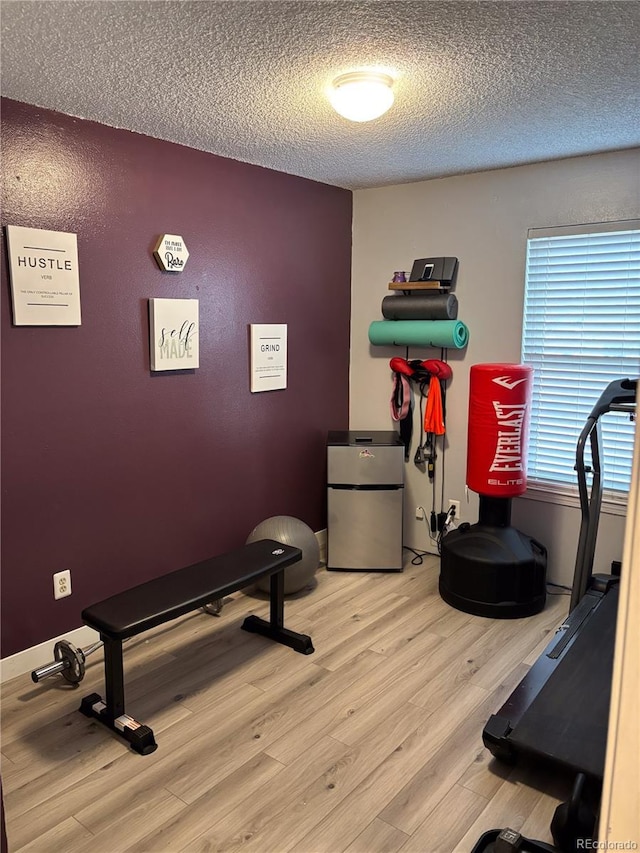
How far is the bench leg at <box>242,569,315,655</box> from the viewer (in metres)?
3.01

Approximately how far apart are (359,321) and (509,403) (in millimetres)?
1371

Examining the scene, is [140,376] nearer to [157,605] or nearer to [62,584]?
[62,584]

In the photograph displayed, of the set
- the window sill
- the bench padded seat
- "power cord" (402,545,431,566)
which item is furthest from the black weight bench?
the window sill

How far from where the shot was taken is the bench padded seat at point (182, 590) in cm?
232

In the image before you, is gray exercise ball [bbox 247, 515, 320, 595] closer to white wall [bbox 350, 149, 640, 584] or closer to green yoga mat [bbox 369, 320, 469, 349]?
white wall [bbox 350, 149, 640, 584]

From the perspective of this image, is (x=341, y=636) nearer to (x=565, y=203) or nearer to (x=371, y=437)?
(x=371, y=437)

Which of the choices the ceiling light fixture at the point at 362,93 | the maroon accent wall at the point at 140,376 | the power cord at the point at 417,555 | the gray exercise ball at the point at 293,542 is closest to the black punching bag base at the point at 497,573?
the power cord at the point at 417,555

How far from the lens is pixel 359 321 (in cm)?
434

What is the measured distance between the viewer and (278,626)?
3.11 meters

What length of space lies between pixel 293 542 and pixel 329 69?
7.42 ft

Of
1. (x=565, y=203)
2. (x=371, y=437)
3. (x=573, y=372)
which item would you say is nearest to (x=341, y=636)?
(x=371, y=437)

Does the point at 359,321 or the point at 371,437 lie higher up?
the point at 359,321

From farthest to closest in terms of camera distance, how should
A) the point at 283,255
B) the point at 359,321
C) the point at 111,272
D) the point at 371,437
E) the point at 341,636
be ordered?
the point at 359,321, the point at 371,437, the point at 283,255, the point at 341,636, the point at 111,272

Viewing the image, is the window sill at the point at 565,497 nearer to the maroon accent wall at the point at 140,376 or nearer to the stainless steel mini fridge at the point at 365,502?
the stainless steel mini fridge at the point at 365,502
